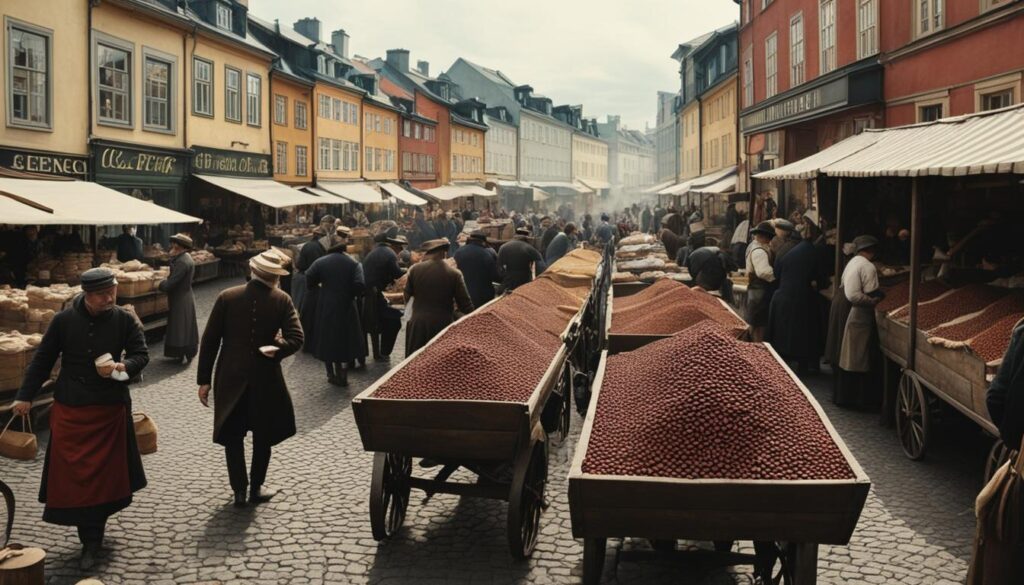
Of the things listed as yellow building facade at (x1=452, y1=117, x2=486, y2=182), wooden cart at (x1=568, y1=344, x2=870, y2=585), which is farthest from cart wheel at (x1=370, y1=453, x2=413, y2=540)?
yellow building facade at (x1=452, y1=117, x2=486, y2=182)

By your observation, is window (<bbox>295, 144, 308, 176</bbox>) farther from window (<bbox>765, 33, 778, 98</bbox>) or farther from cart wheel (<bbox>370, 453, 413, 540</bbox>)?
cart wheel (<bbox>370, 453, 413, 540</bbox>)

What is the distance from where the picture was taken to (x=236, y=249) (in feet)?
87.5

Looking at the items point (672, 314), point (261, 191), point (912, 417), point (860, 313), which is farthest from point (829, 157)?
point (261, 191)

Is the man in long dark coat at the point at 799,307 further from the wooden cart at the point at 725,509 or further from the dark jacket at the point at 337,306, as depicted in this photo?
the wooden cart at the point at 725,509

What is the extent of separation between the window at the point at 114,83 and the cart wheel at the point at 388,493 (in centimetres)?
1845

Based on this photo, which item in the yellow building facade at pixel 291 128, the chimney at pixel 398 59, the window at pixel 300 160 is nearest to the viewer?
the yellow building facade at pixel 291 128

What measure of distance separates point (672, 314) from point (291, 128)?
30.4m

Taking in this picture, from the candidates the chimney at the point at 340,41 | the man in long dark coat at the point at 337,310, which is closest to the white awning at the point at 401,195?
the chimney at the point at 340,41

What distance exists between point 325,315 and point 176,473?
13.9ft

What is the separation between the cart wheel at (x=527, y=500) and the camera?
5898mm

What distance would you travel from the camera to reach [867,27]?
63.2 ft

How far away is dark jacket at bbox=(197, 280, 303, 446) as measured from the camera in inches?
284

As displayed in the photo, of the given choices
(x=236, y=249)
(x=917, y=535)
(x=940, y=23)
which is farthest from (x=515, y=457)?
(x=236, y=249)

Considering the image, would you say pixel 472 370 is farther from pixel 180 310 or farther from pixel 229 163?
pixel 229 163
